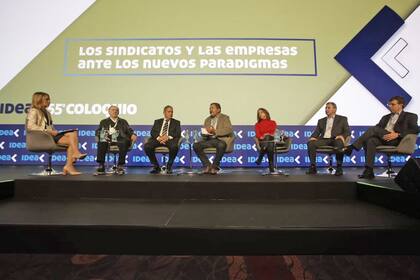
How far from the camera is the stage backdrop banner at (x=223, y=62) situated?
16.3 feet

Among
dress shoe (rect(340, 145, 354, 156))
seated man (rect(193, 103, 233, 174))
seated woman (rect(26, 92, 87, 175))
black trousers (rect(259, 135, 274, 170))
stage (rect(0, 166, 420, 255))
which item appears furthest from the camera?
seated man (rect(193, 103, 233, 174))

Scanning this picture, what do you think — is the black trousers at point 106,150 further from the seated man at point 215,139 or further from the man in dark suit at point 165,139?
the seated man at point 215,139

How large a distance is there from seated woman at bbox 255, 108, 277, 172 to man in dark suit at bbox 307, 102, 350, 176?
0.56 m

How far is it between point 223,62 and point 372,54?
2.77m

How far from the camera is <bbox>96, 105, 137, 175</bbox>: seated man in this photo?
3662 millimetres

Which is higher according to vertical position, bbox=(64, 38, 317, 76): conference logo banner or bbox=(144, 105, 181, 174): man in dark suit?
bbox=(64, 38, 317, 76): conference logo banner

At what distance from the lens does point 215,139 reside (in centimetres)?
397

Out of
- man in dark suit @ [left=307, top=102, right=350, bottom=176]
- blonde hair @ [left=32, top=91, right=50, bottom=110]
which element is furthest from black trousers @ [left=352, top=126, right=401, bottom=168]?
blonde hair @ [left=32, top=91, right=50, bottom=110]

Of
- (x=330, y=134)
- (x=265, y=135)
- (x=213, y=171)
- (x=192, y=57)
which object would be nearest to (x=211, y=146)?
(x=213, y=171)

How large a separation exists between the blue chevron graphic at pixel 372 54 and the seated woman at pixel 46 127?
15.5ft

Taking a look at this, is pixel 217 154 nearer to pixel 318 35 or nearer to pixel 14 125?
pixel 318 35

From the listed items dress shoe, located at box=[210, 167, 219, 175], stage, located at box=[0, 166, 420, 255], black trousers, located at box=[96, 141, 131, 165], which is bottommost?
stage, located at box=[0, 166, 420, 255]

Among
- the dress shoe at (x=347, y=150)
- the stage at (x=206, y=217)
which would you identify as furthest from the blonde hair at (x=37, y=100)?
the dress shoe at (x=347, y=150)

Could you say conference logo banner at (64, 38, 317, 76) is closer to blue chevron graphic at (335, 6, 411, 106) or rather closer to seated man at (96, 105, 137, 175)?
blue chevron graphic at (335, 6, 411, 106)
